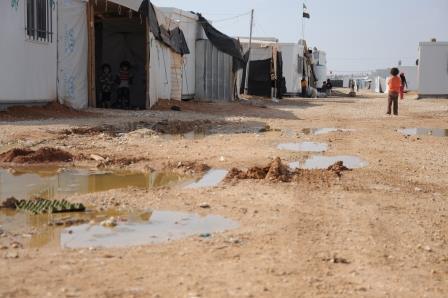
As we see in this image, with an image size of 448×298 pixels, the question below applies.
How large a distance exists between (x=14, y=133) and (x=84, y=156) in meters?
2.05

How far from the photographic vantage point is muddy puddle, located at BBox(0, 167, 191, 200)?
5395 mm

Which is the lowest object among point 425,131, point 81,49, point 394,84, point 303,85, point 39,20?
point 425,131

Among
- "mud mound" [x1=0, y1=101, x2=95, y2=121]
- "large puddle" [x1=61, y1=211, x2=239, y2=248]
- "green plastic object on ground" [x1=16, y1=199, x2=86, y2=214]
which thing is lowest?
"large puddle" [x1=61, y1=211, x2=239, y2=248]

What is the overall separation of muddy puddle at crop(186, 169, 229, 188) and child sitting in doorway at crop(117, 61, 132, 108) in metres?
11.0

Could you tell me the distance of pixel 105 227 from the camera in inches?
162

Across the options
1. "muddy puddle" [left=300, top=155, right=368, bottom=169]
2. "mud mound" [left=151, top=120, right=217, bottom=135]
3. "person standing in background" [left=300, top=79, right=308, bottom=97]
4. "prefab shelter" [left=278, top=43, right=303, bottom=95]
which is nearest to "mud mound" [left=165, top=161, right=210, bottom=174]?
"muddy puddle" [left=300, top=155, right=368, bottom=169]

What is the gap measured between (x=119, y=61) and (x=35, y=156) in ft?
36.8

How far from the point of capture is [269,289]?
293cm

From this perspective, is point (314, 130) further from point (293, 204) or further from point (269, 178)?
point (293, 204)

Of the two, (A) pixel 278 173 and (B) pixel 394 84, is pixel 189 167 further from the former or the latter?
(B) pixel 394 84

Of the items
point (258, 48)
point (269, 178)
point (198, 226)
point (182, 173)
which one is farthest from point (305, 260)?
point (258, 48)

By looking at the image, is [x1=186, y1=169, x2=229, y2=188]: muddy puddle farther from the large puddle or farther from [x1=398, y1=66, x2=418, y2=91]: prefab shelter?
[x1=398, y1=66, x2=418, y2=91]: prefab shelter

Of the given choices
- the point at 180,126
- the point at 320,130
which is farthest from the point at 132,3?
the point at 320,130

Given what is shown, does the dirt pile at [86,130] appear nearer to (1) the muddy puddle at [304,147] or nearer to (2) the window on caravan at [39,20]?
(1) the muddy puddle at [304,147]
